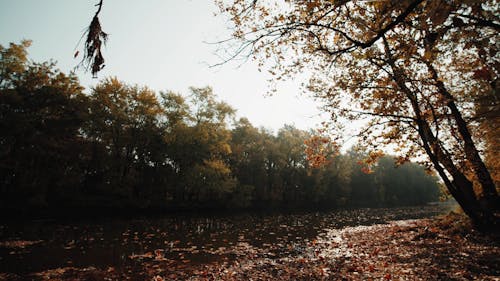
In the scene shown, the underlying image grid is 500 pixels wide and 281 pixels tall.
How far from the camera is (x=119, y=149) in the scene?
133ft

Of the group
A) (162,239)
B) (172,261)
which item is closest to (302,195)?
(162,239)

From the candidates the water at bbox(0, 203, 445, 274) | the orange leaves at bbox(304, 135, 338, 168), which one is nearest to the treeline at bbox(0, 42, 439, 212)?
the water at bbox(0, 203, 445, 274)

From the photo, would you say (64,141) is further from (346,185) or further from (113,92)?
(346,185)

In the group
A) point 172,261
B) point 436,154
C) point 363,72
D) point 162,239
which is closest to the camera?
point 172,261

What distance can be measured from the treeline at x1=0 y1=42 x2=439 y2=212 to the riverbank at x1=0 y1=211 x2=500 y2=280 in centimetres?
2550

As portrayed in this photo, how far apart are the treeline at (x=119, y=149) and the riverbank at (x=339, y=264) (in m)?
25.5

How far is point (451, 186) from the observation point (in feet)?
44.0

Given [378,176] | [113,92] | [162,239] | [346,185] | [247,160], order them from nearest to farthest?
[162,239] < [113,92] < [247,160] < [346,185] < [378,176]

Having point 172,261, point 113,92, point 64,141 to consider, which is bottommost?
point 172,261

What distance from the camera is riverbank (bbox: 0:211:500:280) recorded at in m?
8.28

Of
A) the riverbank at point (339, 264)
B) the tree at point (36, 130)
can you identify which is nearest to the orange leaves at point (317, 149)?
the riverbank at point (339, 264)

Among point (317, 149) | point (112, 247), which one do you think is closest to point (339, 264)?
point (317, 149)

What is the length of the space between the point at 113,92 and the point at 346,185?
63.5 metres

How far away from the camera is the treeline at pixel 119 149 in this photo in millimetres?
30781
